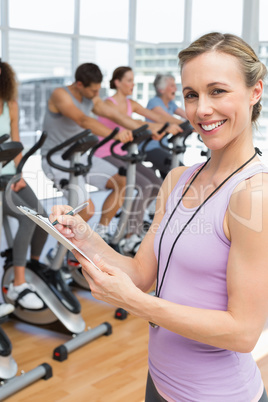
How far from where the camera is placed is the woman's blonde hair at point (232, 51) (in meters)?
1.04

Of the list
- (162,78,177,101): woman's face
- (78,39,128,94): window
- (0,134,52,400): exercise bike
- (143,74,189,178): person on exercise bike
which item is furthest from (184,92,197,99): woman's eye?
(78,39,128,94): window

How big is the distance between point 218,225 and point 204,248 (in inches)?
2.3

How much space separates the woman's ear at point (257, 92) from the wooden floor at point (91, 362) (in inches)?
70.0

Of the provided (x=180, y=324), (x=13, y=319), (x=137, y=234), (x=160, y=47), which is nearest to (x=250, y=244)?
(x=180, y=324)

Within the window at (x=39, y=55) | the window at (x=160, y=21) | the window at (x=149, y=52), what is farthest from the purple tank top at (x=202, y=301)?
the window at (x=149, y=52)

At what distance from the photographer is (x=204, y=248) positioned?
1064mm

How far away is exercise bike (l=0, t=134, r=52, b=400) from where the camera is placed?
2441mm

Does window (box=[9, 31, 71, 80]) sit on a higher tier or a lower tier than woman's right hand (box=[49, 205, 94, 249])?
higher

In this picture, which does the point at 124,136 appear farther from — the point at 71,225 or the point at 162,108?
the point at 71,225

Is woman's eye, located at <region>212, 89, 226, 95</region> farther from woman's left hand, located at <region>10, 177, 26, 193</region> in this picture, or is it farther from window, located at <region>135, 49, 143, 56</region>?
window, located at <region>135, 49, 143, 56</region>

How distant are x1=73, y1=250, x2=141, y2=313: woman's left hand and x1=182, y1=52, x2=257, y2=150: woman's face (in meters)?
0.33

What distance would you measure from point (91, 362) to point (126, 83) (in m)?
2.73

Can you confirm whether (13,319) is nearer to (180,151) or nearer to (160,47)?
(180,151)

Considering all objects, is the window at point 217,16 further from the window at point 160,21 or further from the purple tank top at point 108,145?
the purple tank top at point 108,145
